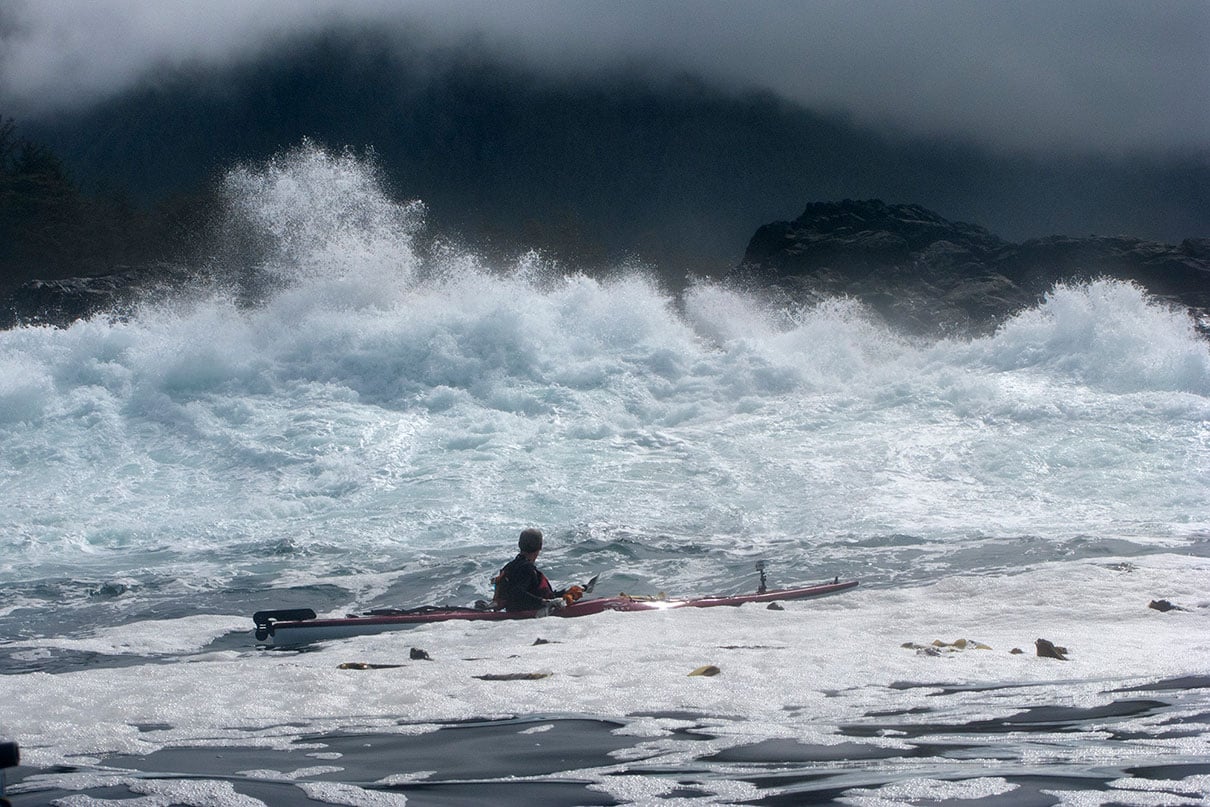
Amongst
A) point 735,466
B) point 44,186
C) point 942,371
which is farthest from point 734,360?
point 44,186

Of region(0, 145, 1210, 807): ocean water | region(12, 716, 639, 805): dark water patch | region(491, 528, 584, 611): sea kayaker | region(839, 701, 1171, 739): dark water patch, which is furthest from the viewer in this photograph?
region(491, 528, 584, 611): sea kayaker

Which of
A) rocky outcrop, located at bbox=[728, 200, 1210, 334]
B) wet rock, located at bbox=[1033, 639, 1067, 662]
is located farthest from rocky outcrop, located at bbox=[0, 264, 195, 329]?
wet rock, located at bbox=[1033, 639, 1067, 662]

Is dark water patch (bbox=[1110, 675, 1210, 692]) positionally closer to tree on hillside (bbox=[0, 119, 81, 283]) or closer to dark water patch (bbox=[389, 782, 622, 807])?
dark water patch (bbox=[389, 782, 622, 807])

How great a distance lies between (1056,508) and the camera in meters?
13.4

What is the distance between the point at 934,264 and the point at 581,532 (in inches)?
853

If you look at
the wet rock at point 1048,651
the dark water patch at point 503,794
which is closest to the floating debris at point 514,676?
the dark water patch at point 503,794

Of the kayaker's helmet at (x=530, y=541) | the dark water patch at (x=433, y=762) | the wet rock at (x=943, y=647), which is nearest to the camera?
the dark water patch at (x=433, y=762)

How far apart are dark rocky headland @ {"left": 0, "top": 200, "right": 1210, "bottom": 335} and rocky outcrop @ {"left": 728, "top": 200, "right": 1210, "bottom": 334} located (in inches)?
1.3

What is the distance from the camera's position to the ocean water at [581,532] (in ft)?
12.5

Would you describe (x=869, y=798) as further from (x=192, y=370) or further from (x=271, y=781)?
(x=192, y=370)

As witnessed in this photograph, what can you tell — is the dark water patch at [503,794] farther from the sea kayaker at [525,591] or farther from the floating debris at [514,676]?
the sea kayaker at [525,591]

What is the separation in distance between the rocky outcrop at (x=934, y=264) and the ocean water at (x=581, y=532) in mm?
4507

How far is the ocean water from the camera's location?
12.5 ft

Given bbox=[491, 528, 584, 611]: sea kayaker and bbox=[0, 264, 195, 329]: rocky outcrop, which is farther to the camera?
bbox=[0, 264, 195, 329]: rocky outcrop
